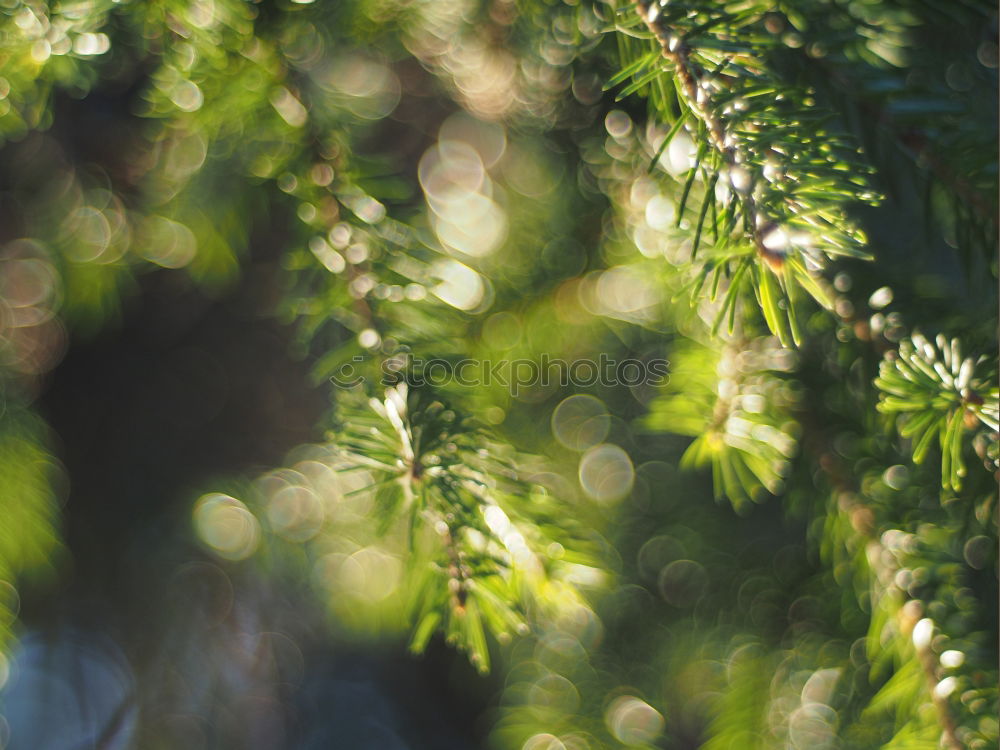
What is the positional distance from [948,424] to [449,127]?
381mm

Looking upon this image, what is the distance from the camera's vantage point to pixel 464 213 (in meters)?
0.43

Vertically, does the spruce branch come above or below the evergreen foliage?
above

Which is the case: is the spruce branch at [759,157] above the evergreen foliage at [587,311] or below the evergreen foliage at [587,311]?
above

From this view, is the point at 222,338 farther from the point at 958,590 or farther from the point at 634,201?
the point at 958,590

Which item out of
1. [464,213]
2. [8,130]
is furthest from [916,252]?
[8,130]

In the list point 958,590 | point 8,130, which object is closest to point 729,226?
point 958,590

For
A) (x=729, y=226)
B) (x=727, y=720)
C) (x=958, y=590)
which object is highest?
(x=729, y=226)

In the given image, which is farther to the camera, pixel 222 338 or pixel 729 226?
pixel 222 338

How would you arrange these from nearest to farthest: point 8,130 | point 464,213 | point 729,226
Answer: point 729,226 → point 8,130 → point 464,213

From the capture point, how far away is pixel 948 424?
0.22m

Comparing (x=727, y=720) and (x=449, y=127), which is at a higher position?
(x=449, y=127)

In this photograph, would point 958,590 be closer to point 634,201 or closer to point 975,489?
point 975,489

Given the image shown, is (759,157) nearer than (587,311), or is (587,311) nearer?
(759,157)

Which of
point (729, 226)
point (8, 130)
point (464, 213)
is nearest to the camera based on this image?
point (729, 226)
